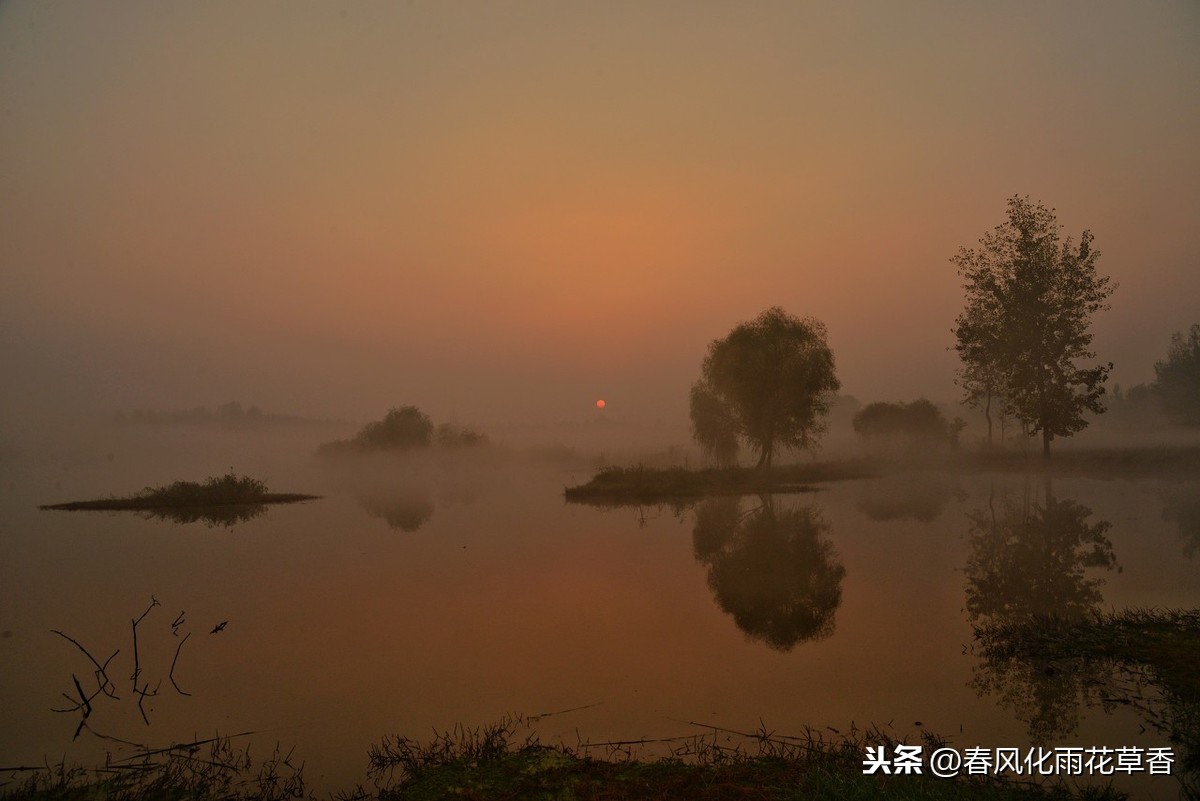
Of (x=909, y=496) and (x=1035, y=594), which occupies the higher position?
(x=909, y=496)

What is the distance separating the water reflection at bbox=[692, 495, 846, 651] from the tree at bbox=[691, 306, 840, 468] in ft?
81.3

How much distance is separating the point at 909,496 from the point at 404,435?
64276 millimetres

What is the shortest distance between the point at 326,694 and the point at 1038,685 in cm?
1058

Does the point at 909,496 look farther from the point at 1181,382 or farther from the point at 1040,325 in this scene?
the point at 1181,382

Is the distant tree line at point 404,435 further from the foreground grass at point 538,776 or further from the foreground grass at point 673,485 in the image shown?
the foreground grass at point 538,776

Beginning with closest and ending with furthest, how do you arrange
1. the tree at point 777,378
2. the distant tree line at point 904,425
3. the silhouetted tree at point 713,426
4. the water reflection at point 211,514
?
the water reflection at point 211,514 → the tree at point 777,378 → the silhouetted tree at point 713,426 → the distant tree line at point 904,425

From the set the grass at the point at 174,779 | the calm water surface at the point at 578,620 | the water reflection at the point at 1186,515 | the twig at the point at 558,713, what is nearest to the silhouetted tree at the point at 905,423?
the water reflection at the point at 1186,515

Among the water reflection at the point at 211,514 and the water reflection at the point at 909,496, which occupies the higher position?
the water reflection at the point at 909,496

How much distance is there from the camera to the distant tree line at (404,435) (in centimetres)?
8556

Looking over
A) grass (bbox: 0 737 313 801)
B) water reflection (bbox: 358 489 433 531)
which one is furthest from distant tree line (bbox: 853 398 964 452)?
grass (bbox: 0 737 313 801)

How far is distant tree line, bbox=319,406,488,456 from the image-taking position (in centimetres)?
8556

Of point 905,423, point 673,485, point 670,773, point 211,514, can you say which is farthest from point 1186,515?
point 905,423

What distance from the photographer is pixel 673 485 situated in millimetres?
42625

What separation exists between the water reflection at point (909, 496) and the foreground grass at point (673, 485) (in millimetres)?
4353
